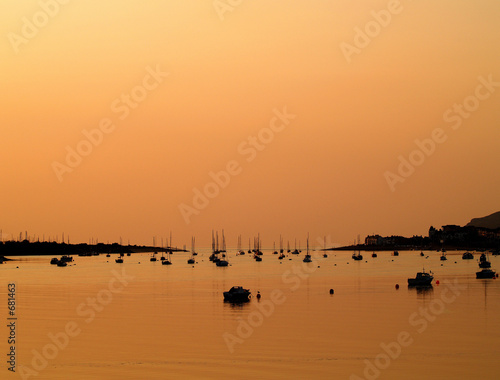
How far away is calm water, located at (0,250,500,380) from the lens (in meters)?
51.2

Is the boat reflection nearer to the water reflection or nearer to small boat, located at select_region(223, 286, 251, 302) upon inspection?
small boat, located at select_region(223, 286, 251, 302)

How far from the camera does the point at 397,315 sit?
8288 centimetres

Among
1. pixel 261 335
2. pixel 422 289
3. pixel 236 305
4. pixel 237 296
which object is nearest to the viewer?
pixel 261 335

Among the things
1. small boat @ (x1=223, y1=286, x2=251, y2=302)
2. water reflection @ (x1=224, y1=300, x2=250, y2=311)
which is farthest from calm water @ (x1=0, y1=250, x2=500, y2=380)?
small boat @ (x1=223, y1=286, x2=251, y2=302)

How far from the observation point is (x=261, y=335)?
6731 centimetres

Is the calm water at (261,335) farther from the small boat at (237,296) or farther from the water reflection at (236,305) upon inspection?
the small boat at (237,296)

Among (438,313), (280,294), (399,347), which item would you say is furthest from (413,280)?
(399,347)

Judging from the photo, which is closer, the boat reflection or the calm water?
the calm water

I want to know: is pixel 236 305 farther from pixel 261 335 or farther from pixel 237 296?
pixel 261 335

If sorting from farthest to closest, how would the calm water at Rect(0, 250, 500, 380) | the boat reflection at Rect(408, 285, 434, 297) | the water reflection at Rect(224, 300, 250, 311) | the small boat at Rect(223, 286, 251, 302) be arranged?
the boat reflection at Rect(408, 285, 434, 297) → the small boat at Rect(223, 286, 251, 302) → the water reflection at Rect(224, 300, 250, 311) → the calm water at Rect(0, 250, 500, 380)

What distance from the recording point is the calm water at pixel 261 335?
5122 centimetres

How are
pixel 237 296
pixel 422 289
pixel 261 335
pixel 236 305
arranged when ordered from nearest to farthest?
pixel 261 335 < pixel 236 305 < pixel 237 296 < pixel 422 289

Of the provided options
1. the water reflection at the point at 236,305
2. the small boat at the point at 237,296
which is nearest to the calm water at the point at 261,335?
the water reflection at the point at 236,305

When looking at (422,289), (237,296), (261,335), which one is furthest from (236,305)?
(422,289)
